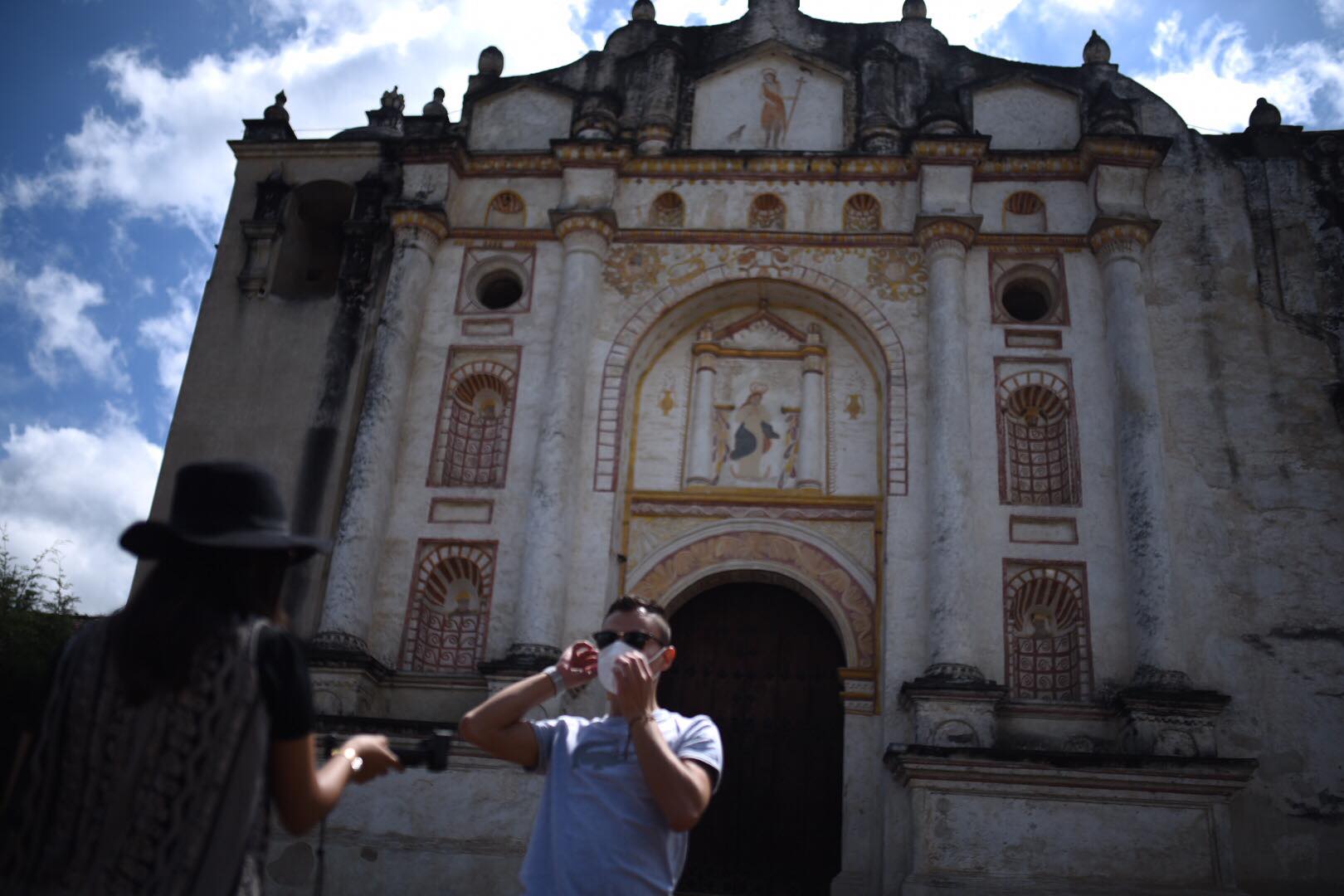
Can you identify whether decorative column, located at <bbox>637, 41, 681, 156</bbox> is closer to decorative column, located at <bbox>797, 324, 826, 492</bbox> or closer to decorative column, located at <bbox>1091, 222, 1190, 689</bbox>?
decorative column, located at <bbox>797, 324, 826, 492</bbox>

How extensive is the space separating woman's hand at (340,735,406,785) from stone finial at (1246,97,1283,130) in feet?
53.6

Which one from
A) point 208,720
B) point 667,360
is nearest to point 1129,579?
point 667,360

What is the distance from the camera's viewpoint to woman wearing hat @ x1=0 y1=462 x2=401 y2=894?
267 centimetres

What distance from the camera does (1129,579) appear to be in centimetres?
1320

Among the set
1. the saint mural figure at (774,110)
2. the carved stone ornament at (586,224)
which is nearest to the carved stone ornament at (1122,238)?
the saint mural figure at (774,110)

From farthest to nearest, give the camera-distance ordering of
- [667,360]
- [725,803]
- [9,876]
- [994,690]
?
[667,360]
[725,803]
[994,690]
[9,876]

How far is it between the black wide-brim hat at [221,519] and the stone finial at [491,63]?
15534 mm

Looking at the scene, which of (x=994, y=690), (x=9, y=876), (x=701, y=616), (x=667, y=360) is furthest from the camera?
(x=667, y=360)

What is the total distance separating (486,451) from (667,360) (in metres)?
2.66

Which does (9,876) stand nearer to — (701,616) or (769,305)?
(701,616)

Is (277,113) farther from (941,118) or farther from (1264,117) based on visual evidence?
(1264,117)

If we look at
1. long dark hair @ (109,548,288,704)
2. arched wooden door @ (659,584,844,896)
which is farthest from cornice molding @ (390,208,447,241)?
long dark hair @ (109,548,288,704)

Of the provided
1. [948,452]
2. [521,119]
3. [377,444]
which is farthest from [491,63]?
[948,452]

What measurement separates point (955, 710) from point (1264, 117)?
9696 millimetres
